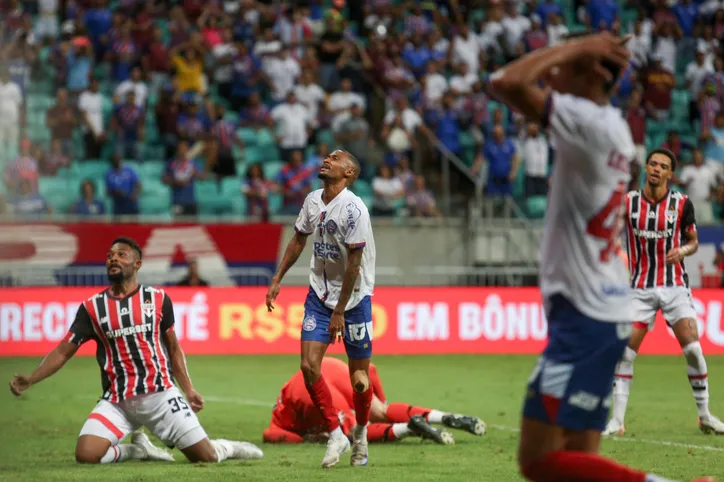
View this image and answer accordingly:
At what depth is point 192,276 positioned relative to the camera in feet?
66.6

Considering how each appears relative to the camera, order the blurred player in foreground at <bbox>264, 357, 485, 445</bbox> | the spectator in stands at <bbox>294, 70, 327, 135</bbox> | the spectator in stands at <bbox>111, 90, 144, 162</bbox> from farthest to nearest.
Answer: the spectator in stands at <bbox>294, 70, 327, 135</bbox> → the spectator in stands at <bbox>111, 90, 144, 162</bbox> → the blurred player in foreground at <bbox>264, 357, 485, 445</bbox>

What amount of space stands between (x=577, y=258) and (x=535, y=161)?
18457mm

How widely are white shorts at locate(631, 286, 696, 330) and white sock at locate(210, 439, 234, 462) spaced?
4.20 metres

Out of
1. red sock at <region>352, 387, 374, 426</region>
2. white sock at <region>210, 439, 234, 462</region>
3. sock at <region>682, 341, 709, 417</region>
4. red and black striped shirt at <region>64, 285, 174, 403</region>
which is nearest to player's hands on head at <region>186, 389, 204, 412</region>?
red and black striped shirt at <region>64, 285, 174, 403</region>

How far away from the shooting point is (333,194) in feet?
31.9

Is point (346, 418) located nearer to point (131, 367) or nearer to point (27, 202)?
point (131, 367)

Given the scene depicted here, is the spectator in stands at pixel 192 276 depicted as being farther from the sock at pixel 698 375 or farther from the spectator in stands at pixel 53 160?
the sock at pixel 698 375

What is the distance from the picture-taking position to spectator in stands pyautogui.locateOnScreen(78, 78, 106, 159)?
22688mm

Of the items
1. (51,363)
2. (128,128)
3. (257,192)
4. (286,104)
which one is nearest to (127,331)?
(51,363)

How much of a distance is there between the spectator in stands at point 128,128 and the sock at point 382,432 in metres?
13.1

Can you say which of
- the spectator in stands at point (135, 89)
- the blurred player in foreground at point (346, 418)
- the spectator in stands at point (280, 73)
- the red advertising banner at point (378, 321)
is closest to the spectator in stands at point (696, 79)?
the red advertising banner at point (378, 321)

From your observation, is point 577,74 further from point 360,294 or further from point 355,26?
point 355,26

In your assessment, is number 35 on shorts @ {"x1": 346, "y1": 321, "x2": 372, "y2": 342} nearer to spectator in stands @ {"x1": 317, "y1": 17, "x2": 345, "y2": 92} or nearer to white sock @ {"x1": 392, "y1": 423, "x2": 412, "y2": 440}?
white sock @ {"x1": 392, "y1": 423, "x2": 412, "y2": 440}

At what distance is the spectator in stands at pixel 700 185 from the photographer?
2344cm
